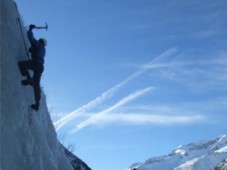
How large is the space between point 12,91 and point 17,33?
9.56 ft

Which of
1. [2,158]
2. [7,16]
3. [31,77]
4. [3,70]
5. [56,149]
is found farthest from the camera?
[56,149]

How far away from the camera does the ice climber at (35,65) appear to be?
65.5 feet

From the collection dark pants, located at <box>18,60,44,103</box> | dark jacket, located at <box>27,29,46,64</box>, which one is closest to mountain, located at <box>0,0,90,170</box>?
dark pants, located at <box>18,60,44,103</box>

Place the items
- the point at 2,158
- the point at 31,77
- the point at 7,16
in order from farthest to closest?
the point at 31,77, the point at 7,16, the point at 2,158

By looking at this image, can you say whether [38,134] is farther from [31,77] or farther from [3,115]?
[3,115]

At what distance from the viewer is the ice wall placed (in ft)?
58.3

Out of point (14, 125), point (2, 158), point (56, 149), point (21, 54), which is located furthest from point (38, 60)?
point (56, 149)

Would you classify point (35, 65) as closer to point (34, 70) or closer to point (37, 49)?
point (34, 70)

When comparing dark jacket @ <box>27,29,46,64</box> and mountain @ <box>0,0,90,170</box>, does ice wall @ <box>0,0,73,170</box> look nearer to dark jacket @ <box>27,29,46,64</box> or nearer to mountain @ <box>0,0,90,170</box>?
mountain @ <box>0,0,90,170</box>

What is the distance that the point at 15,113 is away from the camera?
61.4 ft

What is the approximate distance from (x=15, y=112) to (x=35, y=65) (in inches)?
86.2

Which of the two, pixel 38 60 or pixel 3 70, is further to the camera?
pixel 38 60

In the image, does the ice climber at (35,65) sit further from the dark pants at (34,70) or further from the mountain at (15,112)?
the mountain at (15,112)

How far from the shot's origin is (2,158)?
55.8 feet
